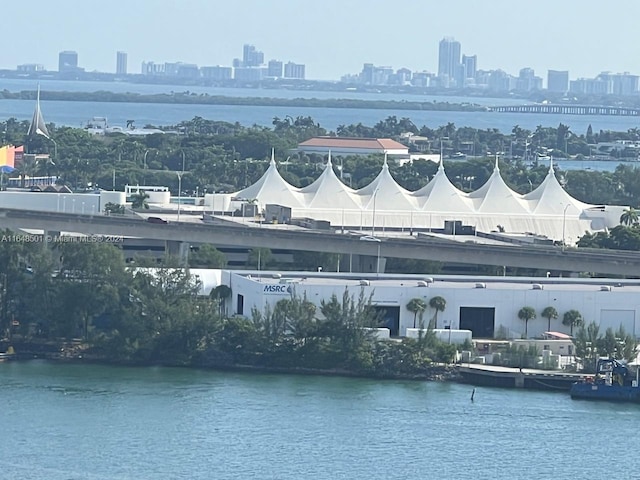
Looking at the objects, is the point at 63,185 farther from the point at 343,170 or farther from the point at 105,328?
the point at 105,328

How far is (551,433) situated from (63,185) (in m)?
27.4

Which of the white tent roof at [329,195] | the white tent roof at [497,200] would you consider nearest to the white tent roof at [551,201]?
the white tent roof at [497,200]

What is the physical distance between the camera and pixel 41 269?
86.4 ft

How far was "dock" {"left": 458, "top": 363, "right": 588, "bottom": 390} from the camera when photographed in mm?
24016

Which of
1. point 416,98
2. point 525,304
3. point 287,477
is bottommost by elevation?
point 287,477

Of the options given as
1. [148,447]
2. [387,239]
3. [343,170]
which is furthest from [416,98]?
[148,447]

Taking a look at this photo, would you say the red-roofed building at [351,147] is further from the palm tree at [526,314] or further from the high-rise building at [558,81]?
the high-rise building at [558,81]

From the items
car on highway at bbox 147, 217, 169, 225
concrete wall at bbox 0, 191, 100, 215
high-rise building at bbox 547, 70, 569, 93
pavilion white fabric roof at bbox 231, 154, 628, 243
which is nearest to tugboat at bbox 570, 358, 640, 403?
car on highway at bbox 147, 217, 169, 225

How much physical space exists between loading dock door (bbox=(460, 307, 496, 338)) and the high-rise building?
168838 millimetres

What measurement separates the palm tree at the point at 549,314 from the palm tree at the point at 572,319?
13 centimetres

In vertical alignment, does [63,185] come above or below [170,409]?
above

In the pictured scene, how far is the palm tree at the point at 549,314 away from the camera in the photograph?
2638 centimetres

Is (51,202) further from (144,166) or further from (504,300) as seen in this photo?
(144,166)

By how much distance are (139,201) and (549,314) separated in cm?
1353
